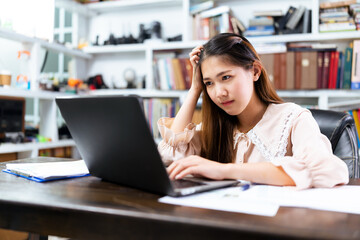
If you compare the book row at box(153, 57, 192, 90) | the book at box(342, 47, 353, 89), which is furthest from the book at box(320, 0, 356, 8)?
the book row at box(153, 57, 192, 90)

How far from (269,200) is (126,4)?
2.76m

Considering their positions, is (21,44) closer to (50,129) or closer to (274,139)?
(50,129)

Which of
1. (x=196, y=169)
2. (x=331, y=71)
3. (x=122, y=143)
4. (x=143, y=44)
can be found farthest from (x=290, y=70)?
(x=122, y=143)

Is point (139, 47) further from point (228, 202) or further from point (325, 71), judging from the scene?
point (228, 202)

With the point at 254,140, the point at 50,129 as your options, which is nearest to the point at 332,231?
the point at 254,140

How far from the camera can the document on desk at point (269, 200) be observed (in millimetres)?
544

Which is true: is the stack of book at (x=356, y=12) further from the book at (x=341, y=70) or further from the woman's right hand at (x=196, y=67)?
the woman's right hand at (x=196, y=67)

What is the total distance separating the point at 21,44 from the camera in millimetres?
2600

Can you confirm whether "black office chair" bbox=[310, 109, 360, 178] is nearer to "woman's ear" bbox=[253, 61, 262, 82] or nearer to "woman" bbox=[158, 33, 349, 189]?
"woman" bbox=[158, 33, 349, 189]

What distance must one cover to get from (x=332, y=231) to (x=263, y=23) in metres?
2.37

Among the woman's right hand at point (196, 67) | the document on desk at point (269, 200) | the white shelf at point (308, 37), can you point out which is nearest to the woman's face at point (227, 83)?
the woman's right hand at point (196, 67)

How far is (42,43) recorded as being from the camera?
257 centimetres

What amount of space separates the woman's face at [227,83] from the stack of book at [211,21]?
5.38 feet

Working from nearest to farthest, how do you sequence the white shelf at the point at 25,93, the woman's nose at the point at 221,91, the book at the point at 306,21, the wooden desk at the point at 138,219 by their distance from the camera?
the wooden desk at the point at 138,219, the woman's nose at the point at 221,91, the white shelf at the point at 25,93, the book at the point at 306,21
